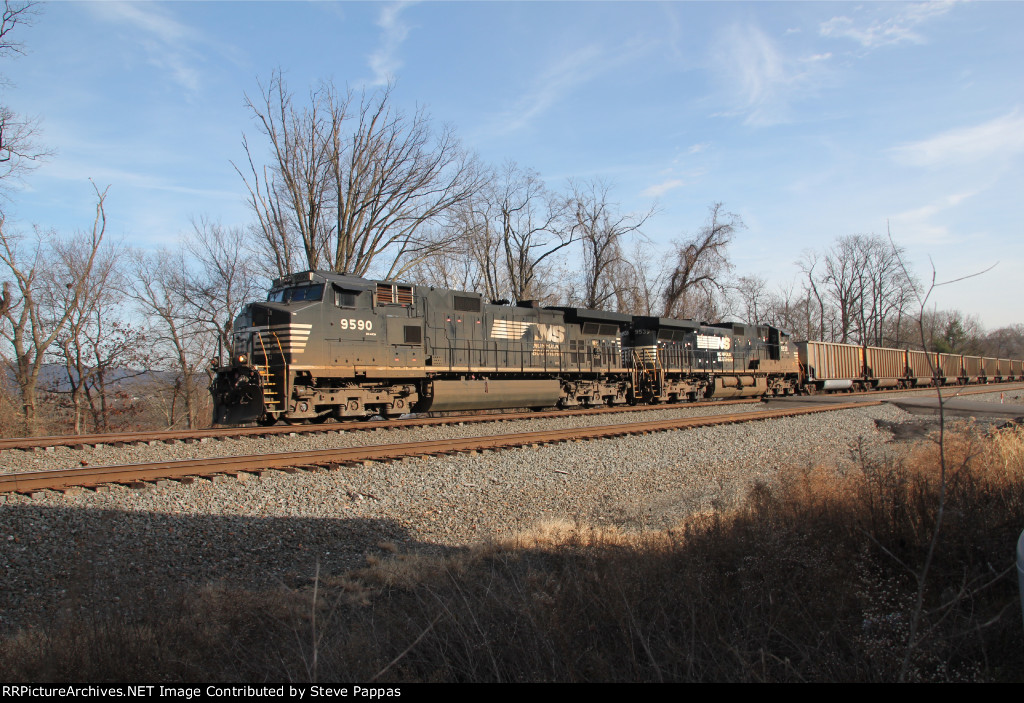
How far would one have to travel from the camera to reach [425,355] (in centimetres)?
1458

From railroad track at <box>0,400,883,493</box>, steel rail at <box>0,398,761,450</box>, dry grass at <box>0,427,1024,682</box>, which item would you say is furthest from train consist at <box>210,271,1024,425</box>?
railroad track at <box>0,400,883,493</box>

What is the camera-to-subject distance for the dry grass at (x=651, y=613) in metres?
3.27

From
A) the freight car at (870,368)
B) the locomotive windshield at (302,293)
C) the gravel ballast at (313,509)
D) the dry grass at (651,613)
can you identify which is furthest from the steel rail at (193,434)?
the freight car at (870,368)

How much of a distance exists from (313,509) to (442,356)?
8523 millimetres

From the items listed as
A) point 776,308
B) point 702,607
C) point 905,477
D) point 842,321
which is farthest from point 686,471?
point 776,308

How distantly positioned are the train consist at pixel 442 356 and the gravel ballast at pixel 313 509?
1.92 meters

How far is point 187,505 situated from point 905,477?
730cm

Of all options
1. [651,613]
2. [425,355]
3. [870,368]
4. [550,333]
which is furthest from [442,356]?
[870,368]

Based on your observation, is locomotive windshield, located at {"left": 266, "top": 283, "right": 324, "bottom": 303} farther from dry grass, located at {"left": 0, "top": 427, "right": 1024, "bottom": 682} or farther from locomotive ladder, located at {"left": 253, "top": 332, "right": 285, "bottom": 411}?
dry grass, located at {"left": 0, "top": 427, "right": 1024, "bottom": 682}

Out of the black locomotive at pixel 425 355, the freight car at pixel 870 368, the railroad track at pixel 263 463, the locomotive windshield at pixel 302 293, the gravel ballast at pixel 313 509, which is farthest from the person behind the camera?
the freight car at pixel 870 368

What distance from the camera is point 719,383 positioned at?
77.8 feet

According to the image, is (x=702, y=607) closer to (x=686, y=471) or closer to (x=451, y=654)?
(x=451, y=654)

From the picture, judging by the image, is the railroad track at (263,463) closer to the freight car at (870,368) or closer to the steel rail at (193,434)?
the steel rail at (193,434)

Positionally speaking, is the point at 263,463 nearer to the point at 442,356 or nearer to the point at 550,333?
the point at 442,356
